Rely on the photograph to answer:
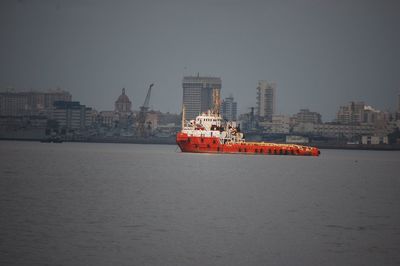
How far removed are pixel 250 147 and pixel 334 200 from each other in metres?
82.9

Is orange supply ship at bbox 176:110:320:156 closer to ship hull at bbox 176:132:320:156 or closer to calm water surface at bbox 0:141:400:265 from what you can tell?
ship hull at bbox 176:132:320:156

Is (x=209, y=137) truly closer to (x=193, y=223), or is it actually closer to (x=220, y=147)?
(x=220, y=147)

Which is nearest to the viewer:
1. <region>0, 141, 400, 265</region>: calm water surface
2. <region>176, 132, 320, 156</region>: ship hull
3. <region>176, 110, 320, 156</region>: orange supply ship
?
<region>0, 141, 400, 265</region>: calm water surface

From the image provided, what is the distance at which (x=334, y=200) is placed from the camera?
5453cm

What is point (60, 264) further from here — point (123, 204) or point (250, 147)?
point (250, 147)

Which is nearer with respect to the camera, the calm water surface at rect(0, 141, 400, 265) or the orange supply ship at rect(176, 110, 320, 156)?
the calm water surface at rect(0, 141, 400, 265)

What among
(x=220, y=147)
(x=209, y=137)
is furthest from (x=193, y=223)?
(x=220, y=147)

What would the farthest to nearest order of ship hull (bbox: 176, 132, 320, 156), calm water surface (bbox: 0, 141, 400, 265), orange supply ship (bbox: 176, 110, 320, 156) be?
ship hull (bbox: 176, 132, 320, 156) → orange supply ship (bbox: 176, 110, 320, 156) → calm water surface (bbox: 0, 141, 400, 265)

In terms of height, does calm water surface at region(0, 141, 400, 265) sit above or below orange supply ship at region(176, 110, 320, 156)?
below

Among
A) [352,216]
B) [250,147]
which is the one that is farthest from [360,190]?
[250,147]

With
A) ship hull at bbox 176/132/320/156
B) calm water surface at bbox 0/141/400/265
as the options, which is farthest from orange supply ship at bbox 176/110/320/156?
calm water surface at bbox 0/141/400/265

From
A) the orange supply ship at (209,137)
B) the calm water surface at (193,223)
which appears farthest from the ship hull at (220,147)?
the calm water surface at (193,223)

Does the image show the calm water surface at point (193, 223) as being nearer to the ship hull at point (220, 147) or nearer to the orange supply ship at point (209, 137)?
the orange supply ship at point (209, 137)

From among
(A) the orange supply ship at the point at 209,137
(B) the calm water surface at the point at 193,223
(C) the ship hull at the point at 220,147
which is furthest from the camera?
(C) the ship hull at the point at 220,147
